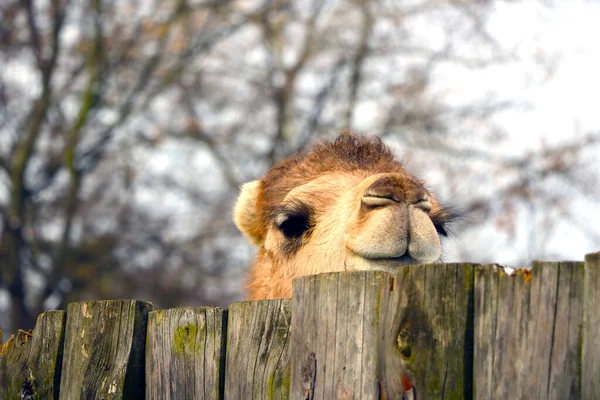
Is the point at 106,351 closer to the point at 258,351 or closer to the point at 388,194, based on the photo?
the point at 258,351

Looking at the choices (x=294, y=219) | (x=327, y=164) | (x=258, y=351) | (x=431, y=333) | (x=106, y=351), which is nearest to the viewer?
(x=431, y=333)

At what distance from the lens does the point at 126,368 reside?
158 inches

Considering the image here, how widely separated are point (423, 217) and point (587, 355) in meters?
1.95

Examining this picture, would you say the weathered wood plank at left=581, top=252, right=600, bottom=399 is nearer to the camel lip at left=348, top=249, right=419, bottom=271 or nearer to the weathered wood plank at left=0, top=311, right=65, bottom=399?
the camel lip at left=348, top=249, right=419, bottom=271

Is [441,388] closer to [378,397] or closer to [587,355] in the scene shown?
[378,397]

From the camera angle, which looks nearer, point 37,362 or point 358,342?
point 358,342

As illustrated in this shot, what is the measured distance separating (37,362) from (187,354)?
1133 mm

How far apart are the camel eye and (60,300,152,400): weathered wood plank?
1.71m

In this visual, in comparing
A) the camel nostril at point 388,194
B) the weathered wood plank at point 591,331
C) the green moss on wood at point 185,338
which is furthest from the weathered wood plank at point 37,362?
the weathered wood plank at point 591,331

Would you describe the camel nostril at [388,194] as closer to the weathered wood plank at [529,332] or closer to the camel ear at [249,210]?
the weathered wood plank at [529,332]

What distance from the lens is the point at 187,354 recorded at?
389 cm

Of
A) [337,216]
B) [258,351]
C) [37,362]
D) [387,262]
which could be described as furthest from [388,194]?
[37,362]

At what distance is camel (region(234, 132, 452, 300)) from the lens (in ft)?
14.6

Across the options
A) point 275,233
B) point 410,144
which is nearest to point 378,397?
point 275,233
